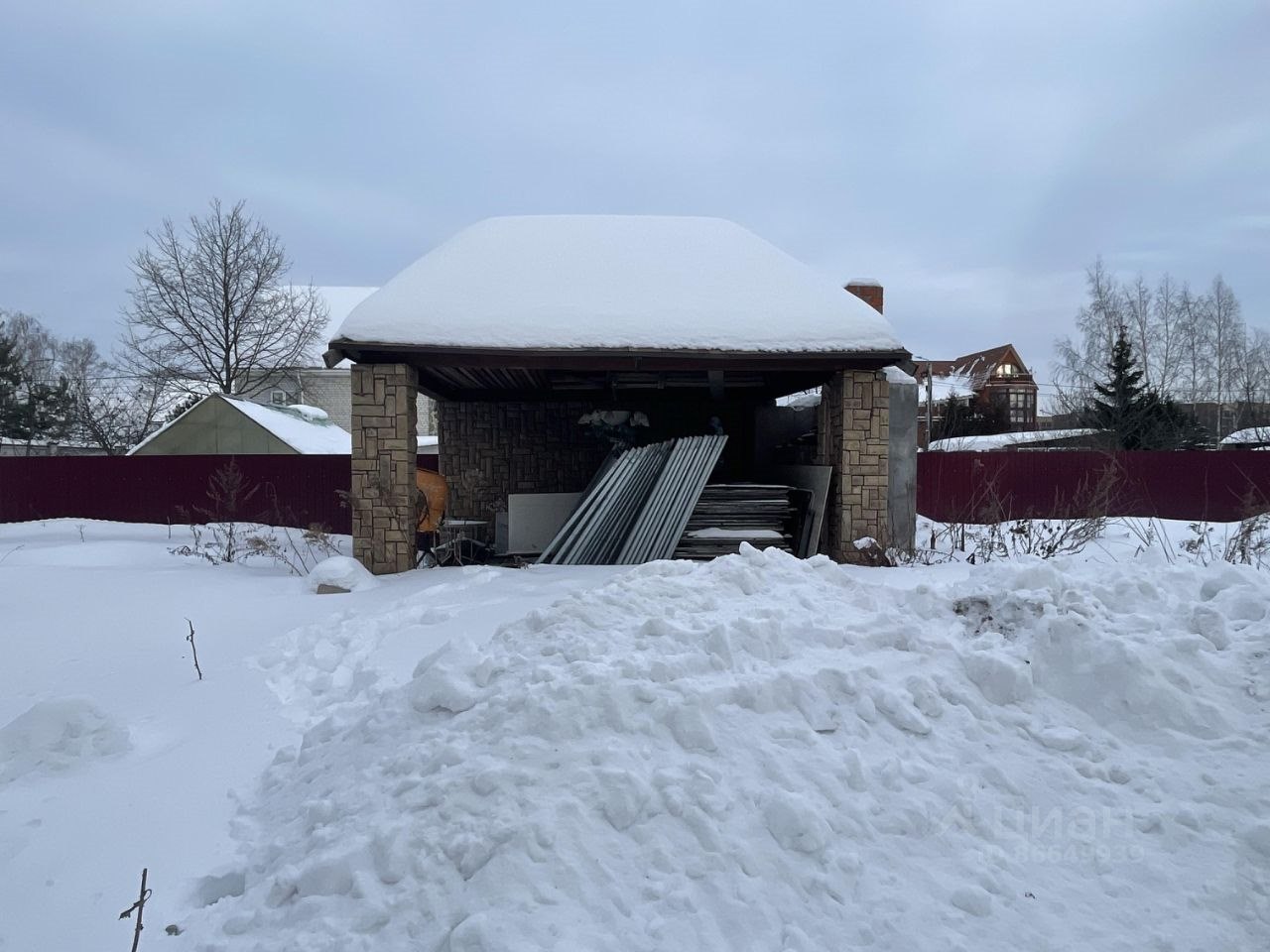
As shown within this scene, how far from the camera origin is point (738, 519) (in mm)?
7992

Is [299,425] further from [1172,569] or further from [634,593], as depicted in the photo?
[1172,569]

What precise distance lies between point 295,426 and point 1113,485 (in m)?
17.8

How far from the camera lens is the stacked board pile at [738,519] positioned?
7.76m

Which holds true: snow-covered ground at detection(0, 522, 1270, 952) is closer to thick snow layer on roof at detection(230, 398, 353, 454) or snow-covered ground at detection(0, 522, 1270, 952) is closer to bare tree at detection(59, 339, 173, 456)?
thick snow layer on roof at detection(230, 398, 353, 454)

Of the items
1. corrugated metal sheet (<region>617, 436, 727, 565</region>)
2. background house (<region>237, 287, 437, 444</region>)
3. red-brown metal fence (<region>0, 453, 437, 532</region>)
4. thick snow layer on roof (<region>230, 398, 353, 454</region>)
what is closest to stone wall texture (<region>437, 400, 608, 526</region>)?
red-brown metal fence (<region>0, 453, 437, 532</region>)

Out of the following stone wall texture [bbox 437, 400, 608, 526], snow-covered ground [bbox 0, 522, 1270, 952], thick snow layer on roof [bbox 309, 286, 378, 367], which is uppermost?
thick snow layer on roof [bbox 309, 286, 378, 367]

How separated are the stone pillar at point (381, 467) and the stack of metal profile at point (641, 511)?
1594mm

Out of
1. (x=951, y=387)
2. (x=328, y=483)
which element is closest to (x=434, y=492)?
(x=328, y=483)

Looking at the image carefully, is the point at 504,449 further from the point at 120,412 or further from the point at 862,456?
the point at 120,412

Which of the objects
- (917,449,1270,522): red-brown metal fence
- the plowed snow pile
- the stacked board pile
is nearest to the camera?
the plowed snow pile

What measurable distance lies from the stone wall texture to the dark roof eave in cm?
467

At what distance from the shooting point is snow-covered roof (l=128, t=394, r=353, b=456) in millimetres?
15633

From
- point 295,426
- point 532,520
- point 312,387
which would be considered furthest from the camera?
point 312,387

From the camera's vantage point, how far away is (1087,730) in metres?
2.87
